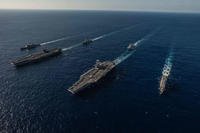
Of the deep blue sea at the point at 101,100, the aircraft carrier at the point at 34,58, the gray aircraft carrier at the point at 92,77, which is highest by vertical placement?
the gray aircraft carrier at the point at 92,77

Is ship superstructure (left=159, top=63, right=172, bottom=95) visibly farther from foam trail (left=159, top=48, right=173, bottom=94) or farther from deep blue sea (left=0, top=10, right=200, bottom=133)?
deep blue sea (left=0, top=10, right=200, bottom=133)

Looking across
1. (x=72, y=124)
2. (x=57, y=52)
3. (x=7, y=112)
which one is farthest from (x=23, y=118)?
(x=57, y=52)

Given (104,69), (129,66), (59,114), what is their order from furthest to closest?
1. (129,66)
2. (104,69)
3. (59,114)

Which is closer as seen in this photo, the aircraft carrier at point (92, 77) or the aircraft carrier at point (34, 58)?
the aircraft carrier at point (92, 77)

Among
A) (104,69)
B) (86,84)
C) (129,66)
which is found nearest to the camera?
(86,84)

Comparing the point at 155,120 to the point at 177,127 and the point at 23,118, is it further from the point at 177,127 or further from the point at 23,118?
the point at 23,118

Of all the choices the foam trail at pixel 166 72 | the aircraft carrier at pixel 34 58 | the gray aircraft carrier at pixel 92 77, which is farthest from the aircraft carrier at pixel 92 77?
the aircraft carrier at pixel 34 58

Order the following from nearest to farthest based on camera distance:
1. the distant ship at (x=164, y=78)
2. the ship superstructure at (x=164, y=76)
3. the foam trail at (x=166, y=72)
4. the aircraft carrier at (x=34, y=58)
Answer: the distant ship at (x=164, y=78) → the ship superstructure at (x=164, y=76) → the foam trail at (x=166, y=72) → the aircraft carrier at (x=34, y=58)

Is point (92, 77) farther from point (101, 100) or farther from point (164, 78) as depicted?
point (164, 78)

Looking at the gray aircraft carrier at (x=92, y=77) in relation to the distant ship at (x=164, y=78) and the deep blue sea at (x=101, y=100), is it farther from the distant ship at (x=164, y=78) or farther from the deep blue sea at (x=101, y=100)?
the distant ship at (x=164, y=78)
